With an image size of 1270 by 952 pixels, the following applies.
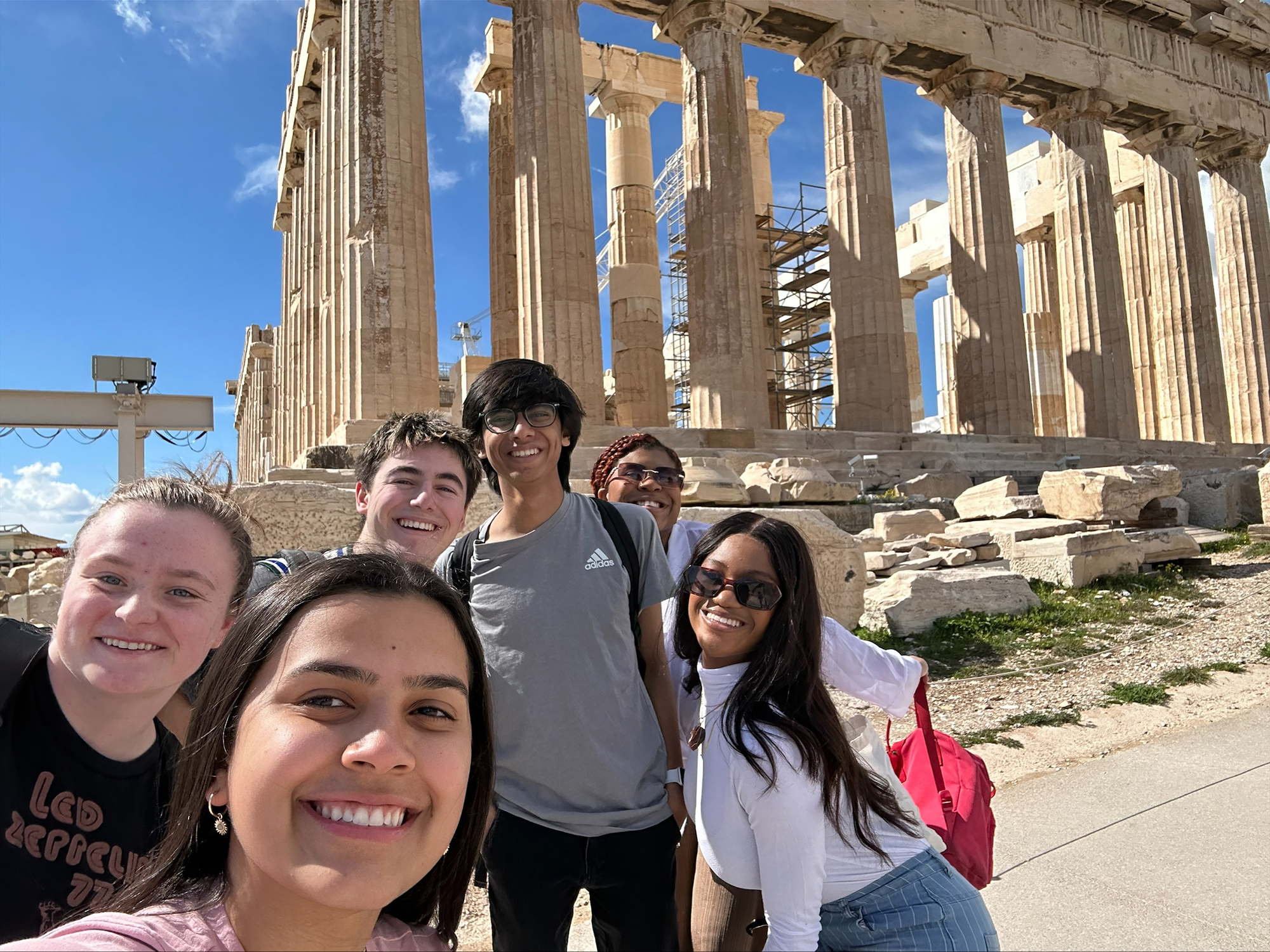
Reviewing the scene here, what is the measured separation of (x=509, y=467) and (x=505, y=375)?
1.02 feet

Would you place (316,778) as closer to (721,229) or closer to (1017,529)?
(1017,529)

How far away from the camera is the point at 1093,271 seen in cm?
2031

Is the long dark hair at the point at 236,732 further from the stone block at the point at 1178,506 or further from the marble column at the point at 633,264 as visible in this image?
the marble column at the point at 633,264

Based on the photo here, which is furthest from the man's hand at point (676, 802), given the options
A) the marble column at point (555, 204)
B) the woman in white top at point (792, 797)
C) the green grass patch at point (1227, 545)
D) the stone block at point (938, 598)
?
the marble column at point (555, 204)

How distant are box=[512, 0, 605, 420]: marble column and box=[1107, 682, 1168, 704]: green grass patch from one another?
1001 centimetres

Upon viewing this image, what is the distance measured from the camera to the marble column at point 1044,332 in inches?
943

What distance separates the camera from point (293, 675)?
3.81 feet

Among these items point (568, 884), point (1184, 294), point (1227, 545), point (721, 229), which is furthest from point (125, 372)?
point (1184, 294)

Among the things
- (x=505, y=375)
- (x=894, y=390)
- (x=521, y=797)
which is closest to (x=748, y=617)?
(x=521, y=797)

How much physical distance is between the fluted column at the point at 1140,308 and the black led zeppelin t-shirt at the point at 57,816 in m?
25.7

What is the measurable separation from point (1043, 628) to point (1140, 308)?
1949 cm

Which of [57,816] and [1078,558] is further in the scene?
[1078,558]

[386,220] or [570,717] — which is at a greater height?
[386,220]

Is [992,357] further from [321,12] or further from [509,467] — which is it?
[509,467]
